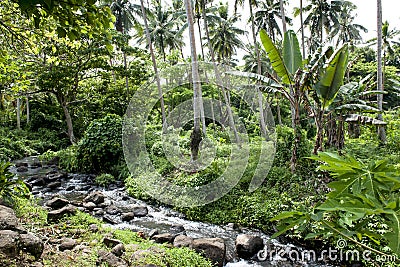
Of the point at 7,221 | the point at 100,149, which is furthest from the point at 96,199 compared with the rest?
the point at 7,221

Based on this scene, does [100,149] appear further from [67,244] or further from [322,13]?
[322,13]

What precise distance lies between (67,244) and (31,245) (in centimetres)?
102

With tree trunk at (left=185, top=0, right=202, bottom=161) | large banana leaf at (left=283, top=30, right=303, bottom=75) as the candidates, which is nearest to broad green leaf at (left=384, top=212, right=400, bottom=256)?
large banana leaf at (left=283, top=30, right=303, bottom=75)

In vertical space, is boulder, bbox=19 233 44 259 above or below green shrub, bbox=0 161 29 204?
below

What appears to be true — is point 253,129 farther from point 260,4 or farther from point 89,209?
point 89,209

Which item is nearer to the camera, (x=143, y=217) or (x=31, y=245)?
(x=31, y=245)

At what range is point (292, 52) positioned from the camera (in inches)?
319

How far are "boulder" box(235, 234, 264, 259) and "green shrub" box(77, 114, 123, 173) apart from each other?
933 centimetres

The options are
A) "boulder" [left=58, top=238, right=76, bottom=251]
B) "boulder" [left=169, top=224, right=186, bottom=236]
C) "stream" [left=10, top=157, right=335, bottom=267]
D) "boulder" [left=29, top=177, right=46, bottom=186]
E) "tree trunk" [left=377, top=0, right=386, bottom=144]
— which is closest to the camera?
"boulder" [left=58, top=238, right=76, bottom=251]

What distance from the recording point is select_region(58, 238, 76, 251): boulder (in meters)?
4.66

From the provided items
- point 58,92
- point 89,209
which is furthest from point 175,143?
point 58,92

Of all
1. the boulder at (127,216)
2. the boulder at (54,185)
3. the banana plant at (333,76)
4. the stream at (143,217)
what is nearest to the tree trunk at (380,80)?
the banana plant at (333,76)

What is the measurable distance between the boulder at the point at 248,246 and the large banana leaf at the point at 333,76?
13.7ft

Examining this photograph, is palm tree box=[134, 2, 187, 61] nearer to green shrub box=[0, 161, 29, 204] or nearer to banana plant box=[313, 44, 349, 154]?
banana plant box=[313, 44, 349, 154]
